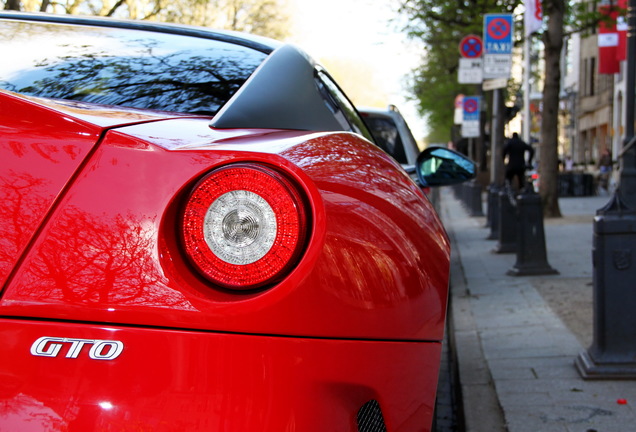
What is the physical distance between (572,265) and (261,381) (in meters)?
8.57

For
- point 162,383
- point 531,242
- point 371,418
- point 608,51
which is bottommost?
point 531,242

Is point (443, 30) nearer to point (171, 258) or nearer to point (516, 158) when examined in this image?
point (516, 158)

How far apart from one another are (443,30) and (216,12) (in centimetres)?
1133

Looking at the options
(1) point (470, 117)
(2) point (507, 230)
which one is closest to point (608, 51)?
(1) point (470, 117)

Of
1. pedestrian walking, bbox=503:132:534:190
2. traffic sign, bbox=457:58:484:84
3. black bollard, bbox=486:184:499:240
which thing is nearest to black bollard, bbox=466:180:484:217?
pedestrian walking, bbox=503:132:534:190

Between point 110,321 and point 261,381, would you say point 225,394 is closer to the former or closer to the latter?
point 261,381

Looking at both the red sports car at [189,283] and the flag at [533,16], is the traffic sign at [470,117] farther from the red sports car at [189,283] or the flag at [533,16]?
the red sports car at [189,283]

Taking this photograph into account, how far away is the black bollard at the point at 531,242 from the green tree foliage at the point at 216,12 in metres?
17.0

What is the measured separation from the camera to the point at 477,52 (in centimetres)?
1891

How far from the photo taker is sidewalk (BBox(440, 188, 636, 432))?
12.4ft

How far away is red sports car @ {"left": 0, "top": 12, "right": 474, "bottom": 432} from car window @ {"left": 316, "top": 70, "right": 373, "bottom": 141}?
0.85 metres

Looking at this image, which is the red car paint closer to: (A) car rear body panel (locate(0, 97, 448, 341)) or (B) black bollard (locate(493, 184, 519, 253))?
(A) car rear body panel (locate(0, 97, 448, 341))

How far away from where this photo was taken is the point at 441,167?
3.53 meters

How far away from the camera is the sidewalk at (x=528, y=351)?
12.4 feet
